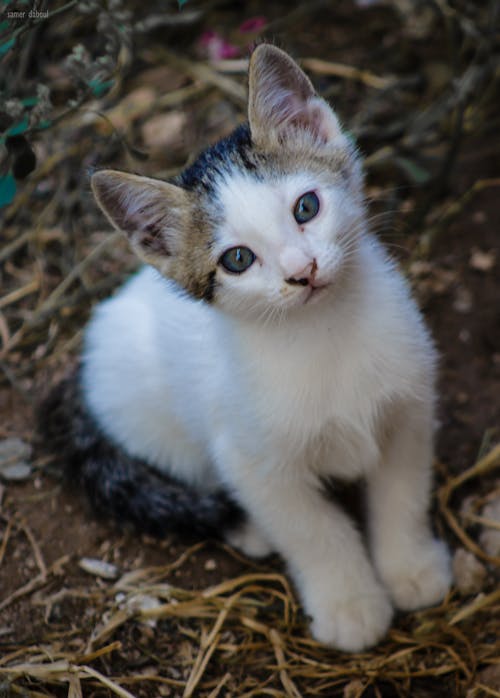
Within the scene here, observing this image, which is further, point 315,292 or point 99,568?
point 99,568

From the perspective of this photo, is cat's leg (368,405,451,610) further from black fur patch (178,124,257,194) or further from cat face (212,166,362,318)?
black fur patch (178,124,257,194)

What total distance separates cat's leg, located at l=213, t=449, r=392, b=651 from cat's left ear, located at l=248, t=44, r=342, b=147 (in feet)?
2.45

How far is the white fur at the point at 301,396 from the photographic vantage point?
5.48 feet

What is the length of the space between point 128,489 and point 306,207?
101cm

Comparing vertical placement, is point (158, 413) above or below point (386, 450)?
above

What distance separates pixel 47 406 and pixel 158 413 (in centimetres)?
47

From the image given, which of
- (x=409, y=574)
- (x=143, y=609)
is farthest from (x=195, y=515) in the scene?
(x=409, y=574)

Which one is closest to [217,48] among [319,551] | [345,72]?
[345,72]

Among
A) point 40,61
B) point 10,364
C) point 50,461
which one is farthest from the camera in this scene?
point 40,61

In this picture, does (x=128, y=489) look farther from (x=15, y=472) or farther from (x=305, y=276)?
(x=305, y=276)

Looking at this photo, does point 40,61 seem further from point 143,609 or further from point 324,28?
point 143,609

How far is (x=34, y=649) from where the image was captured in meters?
2.02

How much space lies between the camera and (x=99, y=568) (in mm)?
2268

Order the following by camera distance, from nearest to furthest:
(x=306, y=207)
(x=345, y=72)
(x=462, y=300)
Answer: (x=306, y=207) < (x=462, y=300) < (x=345, y=72)
